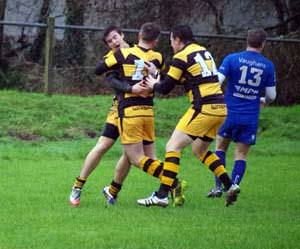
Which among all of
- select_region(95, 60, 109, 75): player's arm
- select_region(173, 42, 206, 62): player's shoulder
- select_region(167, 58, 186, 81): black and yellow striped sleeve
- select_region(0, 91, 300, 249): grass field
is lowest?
select_region(0, 91, 300, 249): grass field

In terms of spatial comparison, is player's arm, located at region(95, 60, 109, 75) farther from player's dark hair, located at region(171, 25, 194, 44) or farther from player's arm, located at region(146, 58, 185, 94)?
player's dark hair, located at region(171, 25, 194, 44)

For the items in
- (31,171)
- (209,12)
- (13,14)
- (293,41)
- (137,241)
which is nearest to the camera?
(137,241)

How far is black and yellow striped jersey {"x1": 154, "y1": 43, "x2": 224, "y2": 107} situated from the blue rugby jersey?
3.08 ft

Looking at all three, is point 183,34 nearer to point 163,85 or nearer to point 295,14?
point 163,85

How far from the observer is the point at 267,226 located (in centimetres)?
866

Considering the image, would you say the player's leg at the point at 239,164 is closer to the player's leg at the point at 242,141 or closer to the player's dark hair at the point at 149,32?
the player's leg at the point at 242,141

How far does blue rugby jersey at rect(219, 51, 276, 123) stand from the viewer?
10.6m

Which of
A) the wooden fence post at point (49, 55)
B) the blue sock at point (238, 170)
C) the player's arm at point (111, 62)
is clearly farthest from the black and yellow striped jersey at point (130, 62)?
the wooden fence post at point (49, 55)

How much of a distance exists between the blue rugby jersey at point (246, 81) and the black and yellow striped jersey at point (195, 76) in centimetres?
94

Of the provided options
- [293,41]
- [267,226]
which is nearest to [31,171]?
[267,226]

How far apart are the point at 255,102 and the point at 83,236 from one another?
355 centimetres

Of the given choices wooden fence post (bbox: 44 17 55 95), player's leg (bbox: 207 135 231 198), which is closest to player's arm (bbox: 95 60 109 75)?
player's leg (bbox: 207 135 231 198)

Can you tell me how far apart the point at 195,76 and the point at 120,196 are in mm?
1948

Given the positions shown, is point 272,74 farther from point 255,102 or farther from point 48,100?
point 48,100
